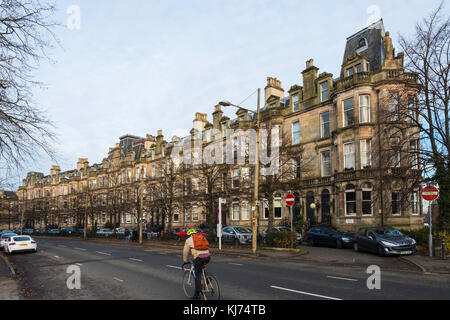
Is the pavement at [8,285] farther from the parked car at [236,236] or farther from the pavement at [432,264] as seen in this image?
the parked car at [236,236]

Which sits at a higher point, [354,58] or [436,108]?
[354,58]

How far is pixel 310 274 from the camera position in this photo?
12.3 m

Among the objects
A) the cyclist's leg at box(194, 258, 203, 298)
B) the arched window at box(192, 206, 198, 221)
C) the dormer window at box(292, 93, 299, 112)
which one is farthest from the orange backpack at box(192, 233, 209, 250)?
the arched window at box(192, 206, 198, 221)

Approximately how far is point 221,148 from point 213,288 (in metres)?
34.3

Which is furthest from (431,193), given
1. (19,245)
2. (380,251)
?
(19,245)

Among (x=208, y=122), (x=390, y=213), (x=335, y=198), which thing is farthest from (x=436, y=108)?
(x=208, y=122)

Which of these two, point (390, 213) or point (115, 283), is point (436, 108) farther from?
point (115, 283)

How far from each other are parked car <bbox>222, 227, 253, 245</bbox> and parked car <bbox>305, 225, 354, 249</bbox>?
15.6ft

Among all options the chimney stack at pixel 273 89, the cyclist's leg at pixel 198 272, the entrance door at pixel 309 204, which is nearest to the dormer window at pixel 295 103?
the chimney stack at pixel 273 89

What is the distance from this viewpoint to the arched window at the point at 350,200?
1171 inches

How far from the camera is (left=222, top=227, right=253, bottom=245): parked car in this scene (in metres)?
26.6

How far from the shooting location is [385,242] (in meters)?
18.0

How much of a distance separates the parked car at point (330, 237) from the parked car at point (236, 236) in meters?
4.77

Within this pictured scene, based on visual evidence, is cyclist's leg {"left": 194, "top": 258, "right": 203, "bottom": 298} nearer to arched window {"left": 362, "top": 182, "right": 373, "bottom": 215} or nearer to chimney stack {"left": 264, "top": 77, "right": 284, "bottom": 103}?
arched window {"left": 362, "top": 182, "right": 373, "bottom": 215}
